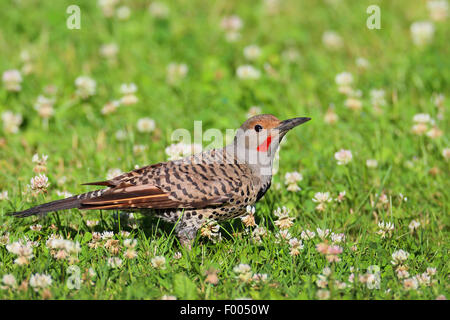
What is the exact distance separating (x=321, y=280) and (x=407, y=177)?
2.32 m

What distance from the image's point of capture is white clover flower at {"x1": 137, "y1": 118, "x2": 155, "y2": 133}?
22.8 ft

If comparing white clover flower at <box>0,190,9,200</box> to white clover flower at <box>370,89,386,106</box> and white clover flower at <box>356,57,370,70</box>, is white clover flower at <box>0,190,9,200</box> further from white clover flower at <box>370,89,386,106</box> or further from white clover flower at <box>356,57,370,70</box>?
white clover flower at <box>356,57,370,70</box>

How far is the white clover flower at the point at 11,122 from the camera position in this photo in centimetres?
703

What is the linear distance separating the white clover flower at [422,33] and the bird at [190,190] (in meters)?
4.22

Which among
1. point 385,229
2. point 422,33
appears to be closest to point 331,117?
point 385,229

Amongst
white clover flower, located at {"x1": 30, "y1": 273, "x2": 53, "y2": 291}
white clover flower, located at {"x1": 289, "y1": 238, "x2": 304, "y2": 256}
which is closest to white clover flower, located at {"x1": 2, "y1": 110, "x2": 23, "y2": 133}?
white clover flower, located at {"x1": 30, "y1": 273, "x2": 53, "y2": 291}

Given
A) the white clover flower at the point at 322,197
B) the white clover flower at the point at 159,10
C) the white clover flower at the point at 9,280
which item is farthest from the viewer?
the white clover flower at the point at 159,10

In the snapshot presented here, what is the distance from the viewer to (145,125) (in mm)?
6980

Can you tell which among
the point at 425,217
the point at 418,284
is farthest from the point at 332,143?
the point at 418,284

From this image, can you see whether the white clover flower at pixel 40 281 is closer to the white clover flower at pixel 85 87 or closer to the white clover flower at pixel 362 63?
the white clover flower at pixel 85 87

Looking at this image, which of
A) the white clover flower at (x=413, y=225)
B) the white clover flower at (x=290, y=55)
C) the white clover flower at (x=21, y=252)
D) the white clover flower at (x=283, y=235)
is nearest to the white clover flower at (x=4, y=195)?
the white clover flower at (x=21, y=252)

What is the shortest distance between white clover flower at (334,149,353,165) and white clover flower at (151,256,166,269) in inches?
88.9

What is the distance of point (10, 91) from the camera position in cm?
757
